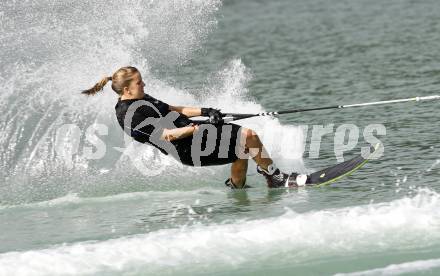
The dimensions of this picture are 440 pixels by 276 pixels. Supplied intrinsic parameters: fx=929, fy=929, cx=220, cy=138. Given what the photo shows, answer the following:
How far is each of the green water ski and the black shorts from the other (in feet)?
2.95

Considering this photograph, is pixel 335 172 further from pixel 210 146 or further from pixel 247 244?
pixel 247 244

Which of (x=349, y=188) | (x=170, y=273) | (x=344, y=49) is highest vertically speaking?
(x=344, y=49)

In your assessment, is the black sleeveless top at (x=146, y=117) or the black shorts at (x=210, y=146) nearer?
the black sleeveless top at (x=146, y=117)

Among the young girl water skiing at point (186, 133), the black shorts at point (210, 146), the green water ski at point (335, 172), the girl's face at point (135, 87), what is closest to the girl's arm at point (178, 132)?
the young girl water skiing at point (186, 133)

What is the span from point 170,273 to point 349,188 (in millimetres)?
2980

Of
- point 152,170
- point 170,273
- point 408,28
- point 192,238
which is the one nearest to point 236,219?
point 192,238

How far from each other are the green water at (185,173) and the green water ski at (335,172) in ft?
0.50

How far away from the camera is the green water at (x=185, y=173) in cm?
781

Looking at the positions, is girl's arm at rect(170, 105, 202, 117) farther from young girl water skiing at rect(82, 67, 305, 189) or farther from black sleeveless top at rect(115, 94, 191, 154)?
black sleeveless top at rect(115, 94, 191, 154)

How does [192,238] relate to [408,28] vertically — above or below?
below

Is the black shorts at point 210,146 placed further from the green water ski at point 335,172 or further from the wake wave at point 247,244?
the wake wave at point 247,244

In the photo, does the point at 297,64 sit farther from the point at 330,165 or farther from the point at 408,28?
the point at 330,165

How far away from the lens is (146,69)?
13594mm

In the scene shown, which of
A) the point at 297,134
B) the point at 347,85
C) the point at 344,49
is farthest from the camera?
the point at 344,49
